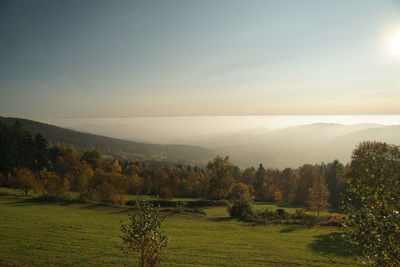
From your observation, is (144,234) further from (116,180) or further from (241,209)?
(116,180)

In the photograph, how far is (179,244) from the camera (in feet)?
85.2

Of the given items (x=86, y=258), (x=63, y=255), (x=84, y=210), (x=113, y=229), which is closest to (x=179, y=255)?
(x=86, y=258)

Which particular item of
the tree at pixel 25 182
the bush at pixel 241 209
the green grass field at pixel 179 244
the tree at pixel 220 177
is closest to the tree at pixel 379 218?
the green grass field at pixel 179 244

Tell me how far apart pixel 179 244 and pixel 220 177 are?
4219 cm

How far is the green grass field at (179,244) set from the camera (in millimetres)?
20409

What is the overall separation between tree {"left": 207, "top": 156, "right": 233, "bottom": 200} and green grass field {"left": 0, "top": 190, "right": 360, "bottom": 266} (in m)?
27.7

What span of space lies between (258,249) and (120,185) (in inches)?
2155

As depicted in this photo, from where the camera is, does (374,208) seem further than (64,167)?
No

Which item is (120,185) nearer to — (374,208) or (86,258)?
(86,258)

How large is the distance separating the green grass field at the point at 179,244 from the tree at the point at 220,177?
2770 cm

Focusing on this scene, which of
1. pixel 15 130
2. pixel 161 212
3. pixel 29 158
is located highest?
pixel 15 130

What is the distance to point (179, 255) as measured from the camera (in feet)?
73.2

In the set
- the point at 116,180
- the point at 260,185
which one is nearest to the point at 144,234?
the point at 116,180

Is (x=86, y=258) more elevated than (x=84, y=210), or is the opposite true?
(x=86, y=258)
